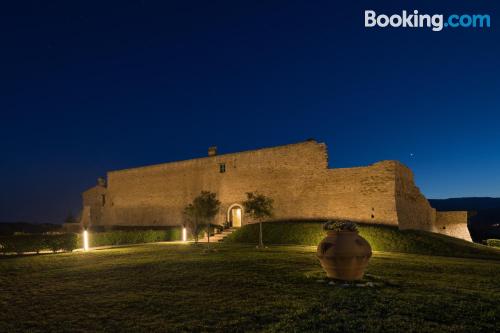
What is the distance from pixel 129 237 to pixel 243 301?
1740 cm

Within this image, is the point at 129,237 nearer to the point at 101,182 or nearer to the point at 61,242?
the point at 61,242

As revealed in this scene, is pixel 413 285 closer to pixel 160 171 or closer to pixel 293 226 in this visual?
pixel 293 226

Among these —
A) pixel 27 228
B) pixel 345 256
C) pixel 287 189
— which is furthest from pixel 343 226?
pixel 27 228

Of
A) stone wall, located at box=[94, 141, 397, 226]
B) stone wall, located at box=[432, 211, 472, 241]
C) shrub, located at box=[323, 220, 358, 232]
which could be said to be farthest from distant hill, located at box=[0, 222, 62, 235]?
stone wall, located at box=[432, 211, 472, 241]

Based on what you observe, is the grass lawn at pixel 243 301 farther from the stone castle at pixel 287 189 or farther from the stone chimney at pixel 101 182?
the stone chimney at pixel 101 182

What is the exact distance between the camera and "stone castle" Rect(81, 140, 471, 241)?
21625mm

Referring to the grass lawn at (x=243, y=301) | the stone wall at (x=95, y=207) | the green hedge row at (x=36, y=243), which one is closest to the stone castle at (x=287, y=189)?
the stone wall at (x=95, y=207)

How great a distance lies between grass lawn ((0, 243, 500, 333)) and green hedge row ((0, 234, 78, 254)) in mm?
7629

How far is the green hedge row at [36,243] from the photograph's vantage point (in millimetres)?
16203

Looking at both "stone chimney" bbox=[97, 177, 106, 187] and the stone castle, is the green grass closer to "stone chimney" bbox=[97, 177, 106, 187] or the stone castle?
the stone castle

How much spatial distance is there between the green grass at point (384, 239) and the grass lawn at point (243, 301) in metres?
7.89

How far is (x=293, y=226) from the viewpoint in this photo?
2248 centimetres

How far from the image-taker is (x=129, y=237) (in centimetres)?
2162

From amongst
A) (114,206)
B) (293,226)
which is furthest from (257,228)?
(114,206)
